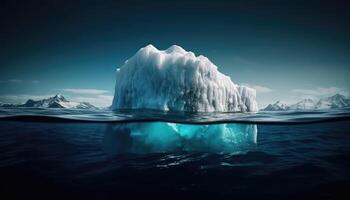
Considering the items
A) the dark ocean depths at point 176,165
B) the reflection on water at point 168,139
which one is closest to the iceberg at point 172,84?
the dark ocean depths at point 176,165

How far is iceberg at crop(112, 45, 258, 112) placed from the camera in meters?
11.5

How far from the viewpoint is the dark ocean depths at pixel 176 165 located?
5.20m

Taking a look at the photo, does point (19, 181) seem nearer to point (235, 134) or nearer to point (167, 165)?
point (167, 165)

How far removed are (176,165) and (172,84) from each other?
217 inches

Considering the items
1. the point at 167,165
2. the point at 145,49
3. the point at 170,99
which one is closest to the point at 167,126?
the point at 170,99

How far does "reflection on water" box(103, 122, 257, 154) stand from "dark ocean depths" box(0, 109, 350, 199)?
0.05 meters

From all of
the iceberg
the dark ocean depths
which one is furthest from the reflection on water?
the iceberg

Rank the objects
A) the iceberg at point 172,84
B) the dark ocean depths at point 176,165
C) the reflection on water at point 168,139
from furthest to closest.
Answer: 1. the iceberg at point 172,84
2. the reflection on water at point 168,139
3. the dark ocean depths at point 176,165

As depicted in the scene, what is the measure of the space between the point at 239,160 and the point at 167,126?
12.3ft

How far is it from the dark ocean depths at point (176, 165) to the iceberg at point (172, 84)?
1257 mm

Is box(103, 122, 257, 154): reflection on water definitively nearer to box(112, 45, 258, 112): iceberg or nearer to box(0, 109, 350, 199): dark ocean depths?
box(0, 109, 350, 199): dark ocean depths

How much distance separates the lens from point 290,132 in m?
15.0

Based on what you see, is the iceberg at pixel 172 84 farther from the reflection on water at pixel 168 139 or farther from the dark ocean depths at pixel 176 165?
the reflection on water at pixel 168 139

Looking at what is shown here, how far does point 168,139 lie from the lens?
9703 mm
